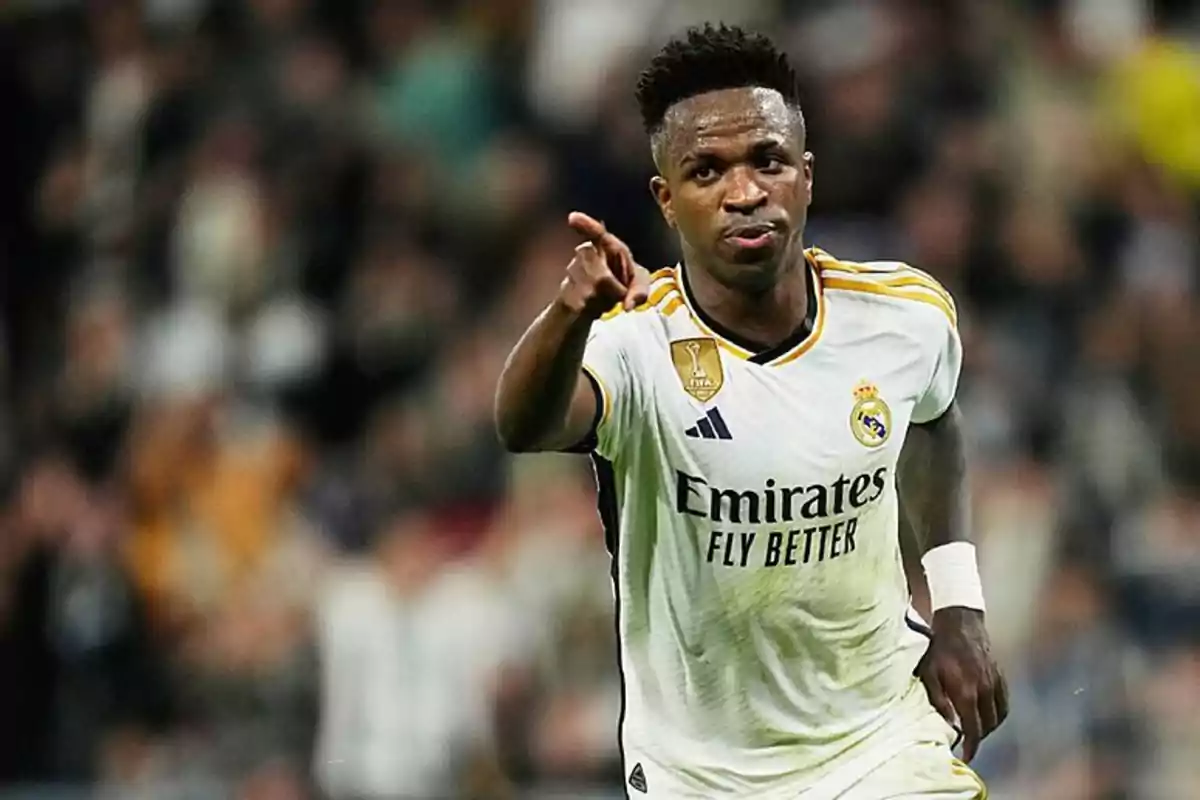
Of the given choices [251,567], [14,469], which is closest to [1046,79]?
[251,567]

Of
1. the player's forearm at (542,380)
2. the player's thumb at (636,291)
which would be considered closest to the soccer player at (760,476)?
the player's forearm at (542,380)

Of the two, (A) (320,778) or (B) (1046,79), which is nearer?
(A) (320,778)

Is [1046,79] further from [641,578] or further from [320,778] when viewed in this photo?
[641,578]

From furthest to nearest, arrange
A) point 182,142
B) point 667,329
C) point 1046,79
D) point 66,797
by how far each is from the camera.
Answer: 1. point 182,142
2. point 1046,79
3. point 66,797
4. point 667,329

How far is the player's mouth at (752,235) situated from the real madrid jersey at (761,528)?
0.97ft

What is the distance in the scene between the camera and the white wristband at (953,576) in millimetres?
6391

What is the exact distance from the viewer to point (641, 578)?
6031 mm

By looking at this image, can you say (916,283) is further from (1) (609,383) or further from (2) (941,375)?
(1) (609,383)

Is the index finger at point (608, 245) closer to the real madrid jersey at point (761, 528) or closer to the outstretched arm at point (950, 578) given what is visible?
the real madrid jersey at point (761, 528)

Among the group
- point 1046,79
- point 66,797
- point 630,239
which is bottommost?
point 66,797

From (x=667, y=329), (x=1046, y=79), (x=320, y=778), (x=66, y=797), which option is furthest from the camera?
(x=1046, y=79)

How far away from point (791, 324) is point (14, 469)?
8279 millimetres

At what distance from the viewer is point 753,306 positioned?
592cm

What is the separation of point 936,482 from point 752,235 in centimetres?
111
